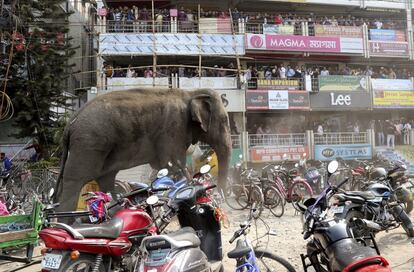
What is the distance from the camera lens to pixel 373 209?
20.6ft

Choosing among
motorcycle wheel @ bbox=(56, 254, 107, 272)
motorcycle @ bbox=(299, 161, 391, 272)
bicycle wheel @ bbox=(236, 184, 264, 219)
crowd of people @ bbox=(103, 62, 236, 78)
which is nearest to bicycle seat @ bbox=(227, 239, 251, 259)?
motorcycle @ bbox=(299, 161, 391, 272)

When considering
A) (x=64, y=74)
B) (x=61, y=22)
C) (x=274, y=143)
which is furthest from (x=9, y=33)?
(x=274, y=143)

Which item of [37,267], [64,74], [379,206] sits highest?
[64,74]

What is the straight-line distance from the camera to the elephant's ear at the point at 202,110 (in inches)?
298

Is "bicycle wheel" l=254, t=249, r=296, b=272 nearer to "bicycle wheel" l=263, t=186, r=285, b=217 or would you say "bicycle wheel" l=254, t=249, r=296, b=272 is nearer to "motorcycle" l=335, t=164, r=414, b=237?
"motorcycle" l=335, t=164, r=414, b=237

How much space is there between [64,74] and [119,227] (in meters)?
16.7

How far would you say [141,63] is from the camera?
24.4 metres

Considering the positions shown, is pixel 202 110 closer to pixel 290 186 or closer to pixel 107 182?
pixel 107 182

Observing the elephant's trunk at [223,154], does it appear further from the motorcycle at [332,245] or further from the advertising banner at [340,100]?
the advertising banner at [340,100]

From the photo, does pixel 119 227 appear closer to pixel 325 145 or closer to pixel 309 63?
pixel 325 145

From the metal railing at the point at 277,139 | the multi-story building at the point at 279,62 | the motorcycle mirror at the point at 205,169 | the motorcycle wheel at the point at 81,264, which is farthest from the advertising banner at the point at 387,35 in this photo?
the motorcycle wheel at the point at 81,264

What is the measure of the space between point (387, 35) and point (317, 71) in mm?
5198

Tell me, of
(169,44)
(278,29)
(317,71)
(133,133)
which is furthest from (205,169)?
(317,71)

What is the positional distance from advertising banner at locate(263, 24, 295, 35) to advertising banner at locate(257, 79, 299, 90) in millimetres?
2826
